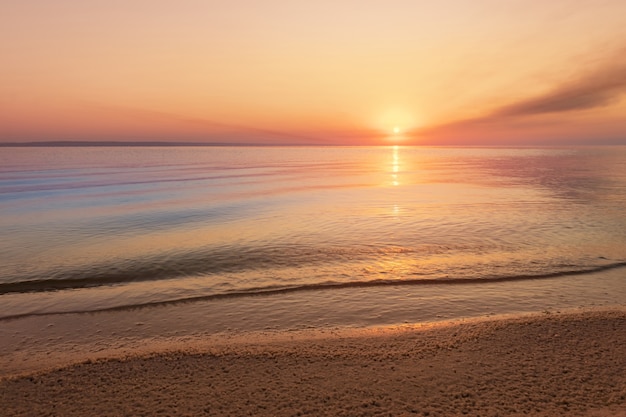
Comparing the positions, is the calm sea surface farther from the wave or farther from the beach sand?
the beach sand

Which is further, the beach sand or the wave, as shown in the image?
the wave

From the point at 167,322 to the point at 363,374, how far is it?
19.4 ft

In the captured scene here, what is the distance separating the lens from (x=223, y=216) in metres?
27.9

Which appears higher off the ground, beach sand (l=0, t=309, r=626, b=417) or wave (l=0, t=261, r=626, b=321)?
beach sand (l=0, t=309, r=626, b=417)

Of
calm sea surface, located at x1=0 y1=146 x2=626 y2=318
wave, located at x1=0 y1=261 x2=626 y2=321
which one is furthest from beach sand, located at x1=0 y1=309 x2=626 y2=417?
calm sea surface, located at x1=0 y1=146 x2=626 y2=318

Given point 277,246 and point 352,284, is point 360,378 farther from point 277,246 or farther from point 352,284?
point 277,246

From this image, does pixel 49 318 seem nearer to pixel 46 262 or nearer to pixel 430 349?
pixel 46 262

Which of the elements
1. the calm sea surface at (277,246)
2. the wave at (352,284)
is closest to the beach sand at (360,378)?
the wave at (352,284)

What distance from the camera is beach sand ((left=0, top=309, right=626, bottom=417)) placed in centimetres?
639

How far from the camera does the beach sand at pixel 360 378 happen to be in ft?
21.0

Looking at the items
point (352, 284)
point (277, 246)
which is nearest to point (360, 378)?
point (352, 284)

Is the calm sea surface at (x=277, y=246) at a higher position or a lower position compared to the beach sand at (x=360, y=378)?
lower

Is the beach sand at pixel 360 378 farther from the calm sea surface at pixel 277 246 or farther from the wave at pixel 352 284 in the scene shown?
the calm sea surface at pixel 277 246

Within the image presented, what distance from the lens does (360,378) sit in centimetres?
725
